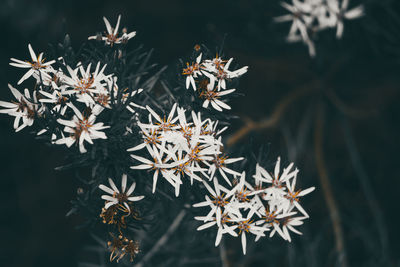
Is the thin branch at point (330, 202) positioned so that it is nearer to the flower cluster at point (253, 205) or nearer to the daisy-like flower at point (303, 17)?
the daisy-like flower at point (303, 17)

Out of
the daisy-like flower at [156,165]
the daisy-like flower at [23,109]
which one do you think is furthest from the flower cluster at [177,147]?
the daisy-like flower at [23,109]

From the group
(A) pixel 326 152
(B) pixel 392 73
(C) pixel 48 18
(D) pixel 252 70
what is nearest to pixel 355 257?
(A) pixel 326 152

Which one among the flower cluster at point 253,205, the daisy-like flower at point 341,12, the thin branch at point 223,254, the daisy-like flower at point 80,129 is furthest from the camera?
the daisy-like flower at point 341,12

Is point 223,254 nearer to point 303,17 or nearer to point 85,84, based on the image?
point 85,84

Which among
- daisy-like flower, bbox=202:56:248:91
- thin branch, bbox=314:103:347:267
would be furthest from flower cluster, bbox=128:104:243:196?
thin branch, bbox=314:103:347:267

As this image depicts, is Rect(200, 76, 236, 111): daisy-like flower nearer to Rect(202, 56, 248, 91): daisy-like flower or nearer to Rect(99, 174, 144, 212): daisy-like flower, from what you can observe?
Rect(202, 56, 248, 91): daisy-like flower

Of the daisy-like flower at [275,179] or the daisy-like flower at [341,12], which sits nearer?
the daisy-like flower at [275,179]
